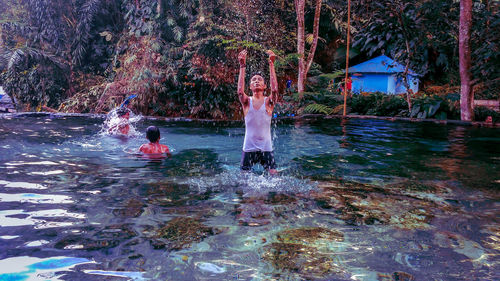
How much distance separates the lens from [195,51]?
1719 cm

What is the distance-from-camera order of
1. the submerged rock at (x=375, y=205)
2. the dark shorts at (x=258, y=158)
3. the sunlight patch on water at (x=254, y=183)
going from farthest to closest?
the dark shorts at (x=258, y=158)
the sunlight patch on water at (x=254, y=183)
the submerged rock at (x=375, y=205)

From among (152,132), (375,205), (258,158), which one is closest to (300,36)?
(152,132)

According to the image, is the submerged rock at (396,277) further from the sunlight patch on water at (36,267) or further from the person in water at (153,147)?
the person in water at (153,147)

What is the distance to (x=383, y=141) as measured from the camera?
10289 millimetres

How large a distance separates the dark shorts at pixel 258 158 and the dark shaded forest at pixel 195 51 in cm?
957

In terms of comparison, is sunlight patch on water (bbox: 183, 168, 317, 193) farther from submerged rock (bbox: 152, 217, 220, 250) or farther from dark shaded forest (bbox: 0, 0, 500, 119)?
dark shaded forest (bbox: 0, 0, 500, 119)

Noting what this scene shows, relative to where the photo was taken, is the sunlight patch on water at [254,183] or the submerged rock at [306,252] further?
the sunlight patch on water at [254,183]

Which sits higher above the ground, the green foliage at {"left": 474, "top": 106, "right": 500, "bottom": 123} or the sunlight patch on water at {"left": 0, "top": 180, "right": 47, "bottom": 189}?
the green foliage at {"left": 474, "top": 106, "right": 500, "bottom": 123}

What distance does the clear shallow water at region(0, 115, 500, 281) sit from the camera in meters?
3.21

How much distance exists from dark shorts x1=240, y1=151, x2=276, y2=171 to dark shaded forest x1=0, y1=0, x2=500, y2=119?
31.4 feet

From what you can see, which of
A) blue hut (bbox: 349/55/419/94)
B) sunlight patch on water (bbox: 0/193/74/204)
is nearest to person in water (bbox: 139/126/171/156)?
sunlight patch on water (bbox: 0/193/74/204)

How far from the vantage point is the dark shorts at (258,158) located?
5.81 meters

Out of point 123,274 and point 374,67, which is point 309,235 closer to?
point 123,274

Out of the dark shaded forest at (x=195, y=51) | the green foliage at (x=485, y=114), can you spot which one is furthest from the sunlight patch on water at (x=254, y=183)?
the green foliage at (x=485, y=114)
